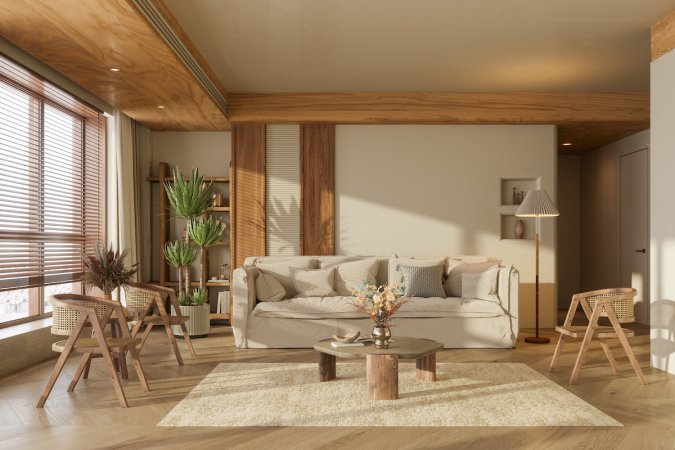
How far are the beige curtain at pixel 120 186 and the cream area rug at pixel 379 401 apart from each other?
2.80 meters

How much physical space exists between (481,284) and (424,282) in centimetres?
57

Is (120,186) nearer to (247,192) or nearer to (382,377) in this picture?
(247,192)

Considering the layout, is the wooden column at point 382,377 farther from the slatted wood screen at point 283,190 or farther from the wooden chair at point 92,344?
the slatted wood screen at point 283,190

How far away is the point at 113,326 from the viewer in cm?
498

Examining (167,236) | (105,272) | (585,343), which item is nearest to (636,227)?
(585,343)

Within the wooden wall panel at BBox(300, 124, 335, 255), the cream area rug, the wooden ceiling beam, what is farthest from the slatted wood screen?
the cream area rug

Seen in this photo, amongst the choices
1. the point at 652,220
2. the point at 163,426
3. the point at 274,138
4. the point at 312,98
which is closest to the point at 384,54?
the point at 312,98

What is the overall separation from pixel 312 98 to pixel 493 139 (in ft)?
7.23

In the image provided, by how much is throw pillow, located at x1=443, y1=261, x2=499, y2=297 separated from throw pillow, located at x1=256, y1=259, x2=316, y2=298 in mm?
1461

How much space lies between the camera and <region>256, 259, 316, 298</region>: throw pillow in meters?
6.83

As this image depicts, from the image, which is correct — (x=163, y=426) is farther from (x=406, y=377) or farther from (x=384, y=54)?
(x=384, y=54)

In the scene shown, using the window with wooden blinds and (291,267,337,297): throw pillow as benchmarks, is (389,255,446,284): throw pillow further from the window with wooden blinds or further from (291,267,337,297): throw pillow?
the window with wooden blinds

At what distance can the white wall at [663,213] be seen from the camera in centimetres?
501

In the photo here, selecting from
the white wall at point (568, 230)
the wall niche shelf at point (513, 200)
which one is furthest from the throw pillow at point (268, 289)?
the white wall at point (568, 230)
